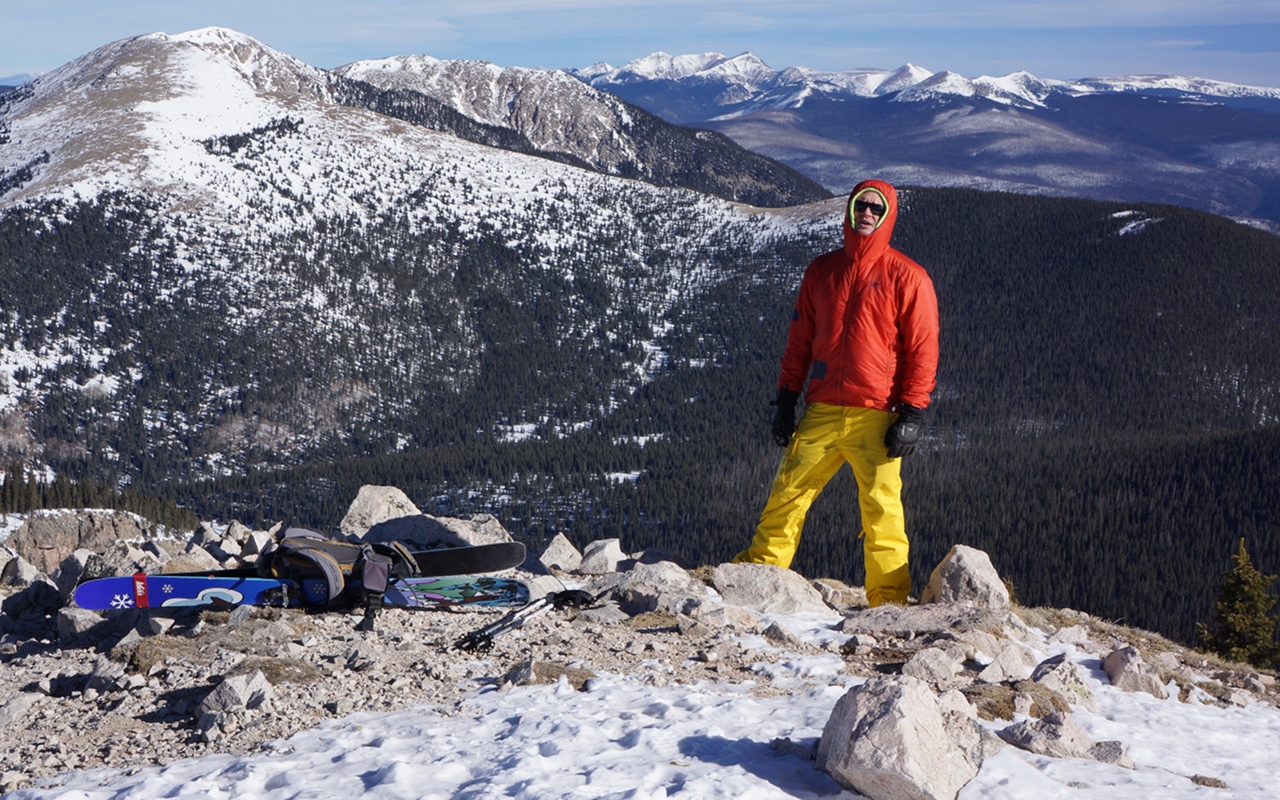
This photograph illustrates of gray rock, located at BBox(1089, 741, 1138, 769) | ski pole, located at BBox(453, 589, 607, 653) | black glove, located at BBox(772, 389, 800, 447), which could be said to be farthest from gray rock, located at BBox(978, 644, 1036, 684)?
black glove, located at BBox(772, 389, 800, 447)

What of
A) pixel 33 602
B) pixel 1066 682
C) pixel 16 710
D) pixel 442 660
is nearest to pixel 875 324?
pixel 1066 682

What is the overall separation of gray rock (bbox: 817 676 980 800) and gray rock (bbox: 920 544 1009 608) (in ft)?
18.7

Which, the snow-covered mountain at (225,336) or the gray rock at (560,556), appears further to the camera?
the snow-covered mountain at (225,336)

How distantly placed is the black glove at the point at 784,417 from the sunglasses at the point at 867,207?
A: 2.50m

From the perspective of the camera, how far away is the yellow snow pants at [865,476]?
450 inches

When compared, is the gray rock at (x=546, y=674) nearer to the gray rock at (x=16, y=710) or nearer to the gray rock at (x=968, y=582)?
the gray rock at (x=16, y=710)

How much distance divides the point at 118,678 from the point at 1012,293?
209425 millimetres

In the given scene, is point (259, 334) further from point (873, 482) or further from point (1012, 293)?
point (873, 482)

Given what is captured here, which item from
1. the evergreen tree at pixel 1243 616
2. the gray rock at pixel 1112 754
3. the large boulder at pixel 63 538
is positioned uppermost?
the gray rock at pixel 1112 754

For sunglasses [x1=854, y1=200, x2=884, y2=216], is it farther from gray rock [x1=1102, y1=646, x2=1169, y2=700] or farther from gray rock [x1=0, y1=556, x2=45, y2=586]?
gray rock [x1=0, y1=556, x2=45, y2=586]

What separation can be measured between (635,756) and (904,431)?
5716mm

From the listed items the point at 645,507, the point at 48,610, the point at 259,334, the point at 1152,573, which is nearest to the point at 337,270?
the point at 259,334

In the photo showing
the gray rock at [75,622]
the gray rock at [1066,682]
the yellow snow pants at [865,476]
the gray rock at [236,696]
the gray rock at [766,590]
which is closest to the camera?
the gray rock at [236,696]

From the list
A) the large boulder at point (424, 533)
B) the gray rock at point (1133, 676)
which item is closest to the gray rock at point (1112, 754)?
the gray rock at point (1133, 676)
